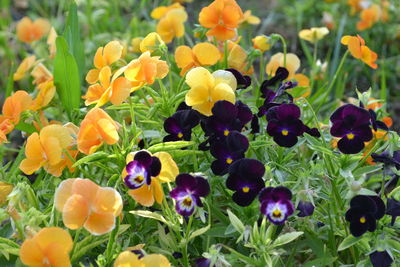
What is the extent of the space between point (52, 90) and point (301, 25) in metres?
2.05

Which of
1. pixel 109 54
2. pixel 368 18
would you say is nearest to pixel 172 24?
pixel 109 54

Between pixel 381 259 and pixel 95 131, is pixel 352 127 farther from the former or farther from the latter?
pixel 95 131

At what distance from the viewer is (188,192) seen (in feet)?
4.56

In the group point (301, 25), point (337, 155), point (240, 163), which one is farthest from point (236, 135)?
point (301, 25)

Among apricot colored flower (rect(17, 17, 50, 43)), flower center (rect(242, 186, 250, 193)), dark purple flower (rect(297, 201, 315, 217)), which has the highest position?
flower center (rect(242, 186, 250, 193))

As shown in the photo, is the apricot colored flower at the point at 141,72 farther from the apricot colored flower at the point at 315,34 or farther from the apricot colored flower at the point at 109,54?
the apricot colored flower at the point at 315,34

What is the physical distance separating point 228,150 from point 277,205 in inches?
7.6

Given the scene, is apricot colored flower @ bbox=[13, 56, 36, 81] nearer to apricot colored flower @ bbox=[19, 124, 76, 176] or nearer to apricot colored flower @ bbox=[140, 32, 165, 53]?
apricot colored flower @ bbox=[140, 32, 165, 53]

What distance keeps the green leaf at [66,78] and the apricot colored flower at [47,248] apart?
29.2 inches

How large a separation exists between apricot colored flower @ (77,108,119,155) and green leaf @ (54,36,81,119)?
497 mm

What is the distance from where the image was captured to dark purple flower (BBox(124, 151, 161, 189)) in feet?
4.50

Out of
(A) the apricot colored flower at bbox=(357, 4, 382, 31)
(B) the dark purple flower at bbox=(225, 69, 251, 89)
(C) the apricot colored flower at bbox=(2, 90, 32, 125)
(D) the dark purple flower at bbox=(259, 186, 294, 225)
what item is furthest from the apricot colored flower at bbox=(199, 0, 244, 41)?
(A) the apricot colored flower at bbox=(357, 4, 382, 31)

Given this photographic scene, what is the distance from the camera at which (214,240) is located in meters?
1.61

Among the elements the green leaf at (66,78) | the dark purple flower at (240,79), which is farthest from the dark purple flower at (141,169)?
the green leaf at (66,78)
